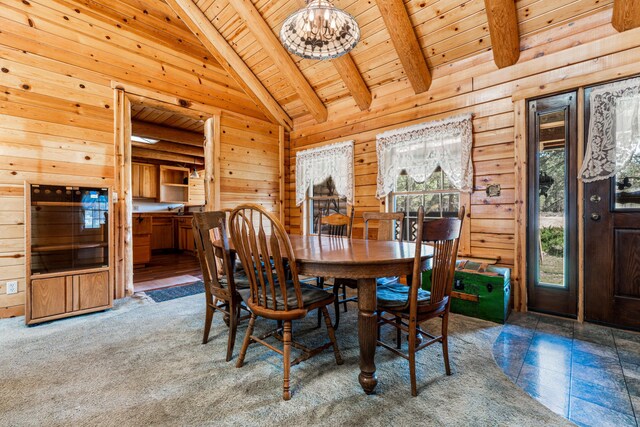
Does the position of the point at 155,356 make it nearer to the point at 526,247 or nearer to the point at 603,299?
the point at 526,247

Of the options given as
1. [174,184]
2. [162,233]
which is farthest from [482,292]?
[174,184]

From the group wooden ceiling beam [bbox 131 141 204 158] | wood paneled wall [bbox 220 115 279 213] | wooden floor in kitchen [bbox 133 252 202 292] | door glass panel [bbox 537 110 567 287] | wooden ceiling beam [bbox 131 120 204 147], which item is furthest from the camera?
wooden ceiling beam [bbox 131 141 204 158]

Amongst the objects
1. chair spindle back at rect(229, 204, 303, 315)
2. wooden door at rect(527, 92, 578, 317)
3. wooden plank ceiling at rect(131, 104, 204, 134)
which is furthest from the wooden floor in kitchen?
wooden door at rect(527, 92, 578, 317)

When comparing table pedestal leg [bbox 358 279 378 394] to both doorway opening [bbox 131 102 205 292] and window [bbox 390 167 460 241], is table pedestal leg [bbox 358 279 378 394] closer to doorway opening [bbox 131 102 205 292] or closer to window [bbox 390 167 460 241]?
window [bbox 390 167 460 241]

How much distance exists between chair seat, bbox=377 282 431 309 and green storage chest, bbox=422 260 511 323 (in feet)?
3.33

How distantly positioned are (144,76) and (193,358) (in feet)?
10.9

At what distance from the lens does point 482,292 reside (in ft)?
8.68

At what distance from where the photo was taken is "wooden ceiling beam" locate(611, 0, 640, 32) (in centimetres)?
222

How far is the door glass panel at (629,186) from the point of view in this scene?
235 cm

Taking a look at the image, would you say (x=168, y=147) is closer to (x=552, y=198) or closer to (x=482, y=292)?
(x=482, y=292)

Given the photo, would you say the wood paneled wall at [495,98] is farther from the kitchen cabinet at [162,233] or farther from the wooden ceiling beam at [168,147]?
the kitchen cabinet at [162,233]

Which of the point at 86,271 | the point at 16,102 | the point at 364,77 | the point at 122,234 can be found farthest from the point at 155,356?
the point at 364,77

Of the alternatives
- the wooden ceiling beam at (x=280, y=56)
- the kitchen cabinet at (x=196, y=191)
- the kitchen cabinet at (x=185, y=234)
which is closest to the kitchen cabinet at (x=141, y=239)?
the kitchen cabinet at (x=185, y=234)

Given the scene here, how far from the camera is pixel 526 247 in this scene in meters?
2.80
